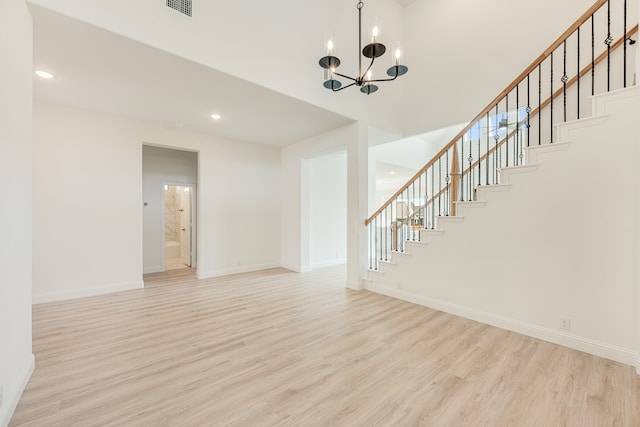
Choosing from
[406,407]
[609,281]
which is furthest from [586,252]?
[406,407]

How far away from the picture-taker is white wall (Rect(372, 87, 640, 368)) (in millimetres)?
2504

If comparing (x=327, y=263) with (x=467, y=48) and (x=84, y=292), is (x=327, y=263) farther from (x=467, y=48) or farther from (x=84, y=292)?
(x=467, y=48)

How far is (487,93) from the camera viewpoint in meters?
4.52

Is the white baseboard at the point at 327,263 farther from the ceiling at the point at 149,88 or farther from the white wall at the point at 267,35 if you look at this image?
the white wall at the point at 267,35

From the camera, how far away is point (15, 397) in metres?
1.93

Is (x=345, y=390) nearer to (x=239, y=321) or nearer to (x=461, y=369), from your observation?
(x=461, y=369)

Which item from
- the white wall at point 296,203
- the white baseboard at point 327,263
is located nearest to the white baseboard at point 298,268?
the white wall at point 296,203

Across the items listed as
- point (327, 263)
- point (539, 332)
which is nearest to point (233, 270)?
point (327, 263)

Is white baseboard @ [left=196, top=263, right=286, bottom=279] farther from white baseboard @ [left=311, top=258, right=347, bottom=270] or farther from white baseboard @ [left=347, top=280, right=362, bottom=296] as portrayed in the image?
white baseboard @ [left=347, top=280, right=362, bottom=296]

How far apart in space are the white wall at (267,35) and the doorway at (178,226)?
457 cm

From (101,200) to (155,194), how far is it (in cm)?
191

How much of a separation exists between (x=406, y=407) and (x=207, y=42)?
4.16 m

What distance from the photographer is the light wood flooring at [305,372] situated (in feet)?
6.06

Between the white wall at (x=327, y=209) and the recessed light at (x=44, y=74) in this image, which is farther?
the white wall at (x=327, y=209)
